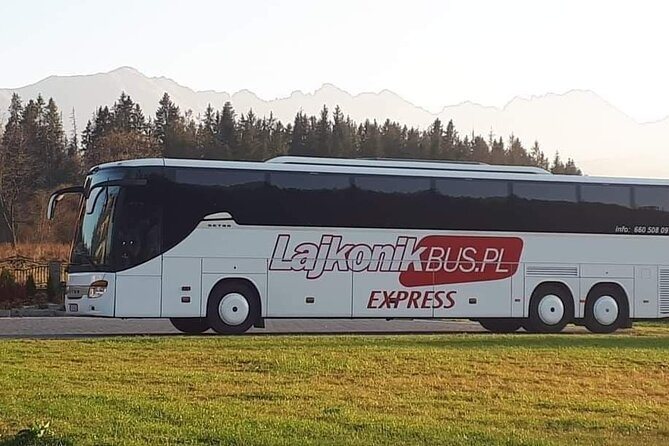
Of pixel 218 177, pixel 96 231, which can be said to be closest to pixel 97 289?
pixel 96 231

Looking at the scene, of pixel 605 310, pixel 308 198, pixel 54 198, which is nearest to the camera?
pixel 308 198

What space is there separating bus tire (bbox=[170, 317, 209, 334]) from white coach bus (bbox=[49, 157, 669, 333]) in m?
0.03

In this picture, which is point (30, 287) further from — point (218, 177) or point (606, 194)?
point (606, 194)

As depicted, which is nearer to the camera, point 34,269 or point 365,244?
point 365,244

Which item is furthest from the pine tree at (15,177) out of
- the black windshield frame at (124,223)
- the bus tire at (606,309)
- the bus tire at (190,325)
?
the bus tire at (606,309)

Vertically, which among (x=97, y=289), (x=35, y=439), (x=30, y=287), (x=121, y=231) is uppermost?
(x=121, y=231)

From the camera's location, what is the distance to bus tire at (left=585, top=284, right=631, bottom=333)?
77.4ft

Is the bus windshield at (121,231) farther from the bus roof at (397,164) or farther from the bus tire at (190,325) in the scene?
the bus roof at (397,164)

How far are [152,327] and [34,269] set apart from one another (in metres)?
12.8

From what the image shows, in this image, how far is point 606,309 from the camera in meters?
23.6

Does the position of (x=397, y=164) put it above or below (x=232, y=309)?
above

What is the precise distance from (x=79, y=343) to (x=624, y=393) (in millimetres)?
8876

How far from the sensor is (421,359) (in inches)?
620

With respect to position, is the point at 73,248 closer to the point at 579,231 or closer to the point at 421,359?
the point at 421,359
